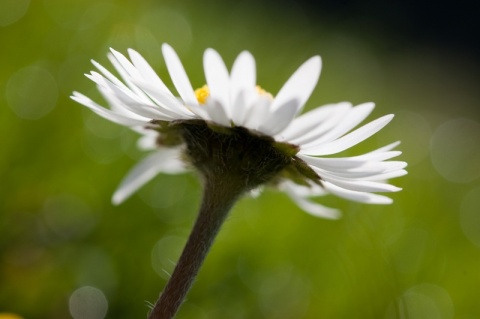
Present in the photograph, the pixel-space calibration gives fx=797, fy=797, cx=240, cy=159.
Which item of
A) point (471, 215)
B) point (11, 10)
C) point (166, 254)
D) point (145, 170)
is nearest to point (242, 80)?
point (145, 170)

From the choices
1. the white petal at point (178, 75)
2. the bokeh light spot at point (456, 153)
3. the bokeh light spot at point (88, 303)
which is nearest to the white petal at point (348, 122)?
Result: the white petal at point (178, 75)

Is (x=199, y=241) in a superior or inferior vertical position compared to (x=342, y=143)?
inferior

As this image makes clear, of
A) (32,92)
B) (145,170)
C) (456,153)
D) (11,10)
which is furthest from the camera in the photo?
(456,153)

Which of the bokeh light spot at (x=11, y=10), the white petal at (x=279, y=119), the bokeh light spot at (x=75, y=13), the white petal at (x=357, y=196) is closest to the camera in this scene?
the white petal at (x=279, y=119)

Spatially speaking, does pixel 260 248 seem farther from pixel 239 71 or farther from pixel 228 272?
pixel 239 71

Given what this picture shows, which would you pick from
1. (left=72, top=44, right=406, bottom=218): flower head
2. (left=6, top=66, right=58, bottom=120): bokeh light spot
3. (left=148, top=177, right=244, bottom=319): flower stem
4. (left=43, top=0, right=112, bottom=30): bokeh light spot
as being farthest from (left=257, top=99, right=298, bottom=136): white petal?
(left=43, top=0, right=112, bottom=30): bokeh light spot

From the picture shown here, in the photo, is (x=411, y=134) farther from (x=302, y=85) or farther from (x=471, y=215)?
(x=302, y=85)

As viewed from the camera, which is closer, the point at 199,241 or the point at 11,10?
the point at 199,241

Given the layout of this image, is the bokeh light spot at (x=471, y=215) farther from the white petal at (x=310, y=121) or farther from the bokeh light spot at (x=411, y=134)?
the white petal at (x=310, y=121)
